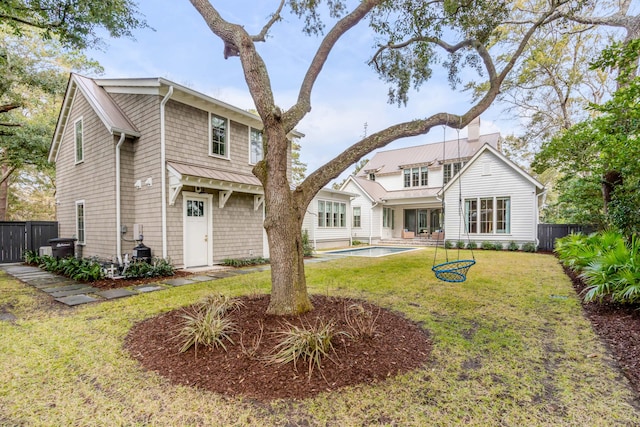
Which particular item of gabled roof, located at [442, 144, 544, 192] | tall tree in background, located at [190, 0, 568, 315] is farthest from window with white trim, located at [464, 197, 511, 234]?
tall tree in background, located at [190, 0, 568, 315]

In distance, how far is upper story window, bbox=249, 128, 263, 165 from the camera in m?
11.3

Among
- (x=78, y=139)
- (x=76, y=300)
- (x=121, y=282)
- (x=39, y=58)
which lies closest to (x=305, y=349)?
(x=76, y=300)

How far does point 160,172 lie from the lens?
27.7 feet

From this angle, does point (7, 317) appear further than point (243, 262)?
No

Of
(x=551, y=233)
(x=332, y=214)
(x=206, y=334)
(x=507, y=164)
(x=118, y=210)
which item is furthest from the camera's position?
(x=332, y=214)

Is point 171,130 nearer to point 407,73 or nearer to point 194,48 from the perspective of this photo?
point 194,48

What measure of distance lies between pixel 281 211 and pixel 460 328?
2990 millimetres

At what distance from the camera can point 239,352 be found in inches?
126

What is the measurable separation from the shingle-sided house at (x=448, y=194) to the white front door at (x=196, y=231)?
9570mm

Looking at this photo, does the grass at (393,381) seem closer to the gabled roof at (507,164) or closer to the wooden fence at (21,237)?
the wooden fence at (21,237)

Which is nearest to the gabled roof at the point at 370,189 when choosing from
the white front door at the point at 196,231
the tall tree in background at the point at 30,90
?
the white front door at the point at 196,231

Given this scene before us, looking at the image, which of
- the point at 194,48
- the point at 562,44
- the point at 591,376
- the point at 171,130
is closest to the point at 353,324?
the point at 591,376

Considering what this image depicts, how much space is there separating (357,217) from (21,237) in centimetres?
1679

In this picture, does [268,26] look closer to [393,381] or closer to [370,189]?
[393,381]
